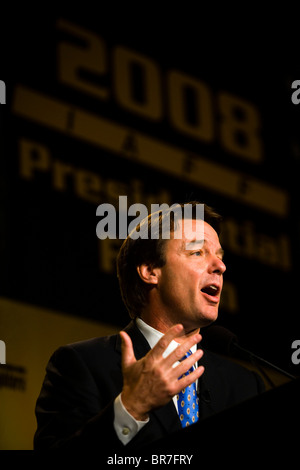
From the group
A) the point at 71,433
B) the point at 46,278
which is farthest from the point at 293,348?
the point at 71,433

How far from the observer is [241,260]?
15.6ft

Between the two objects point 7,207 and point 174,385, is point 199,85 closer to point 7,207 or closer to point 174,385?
point 7,207

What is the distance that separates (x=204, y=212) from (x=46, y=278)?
171 cm

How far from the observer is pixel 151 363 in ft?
5.39

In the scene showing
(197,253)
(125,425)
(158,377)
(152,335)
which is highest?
(197,253)

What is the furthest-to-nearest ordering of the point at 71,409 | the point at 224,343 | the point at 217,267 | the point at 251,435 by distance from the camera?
1. the point at 217,267
2. the point at 224,343
3. the point at 71,409
4. the point at 251,435

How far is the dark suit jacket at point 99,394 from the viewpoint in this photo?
1.68 m

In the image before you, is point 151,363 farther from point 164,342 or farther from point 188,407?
point 188,407

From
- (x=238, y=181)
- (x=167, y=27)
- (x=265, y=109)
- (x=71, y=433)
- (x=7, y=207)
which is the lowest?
(x=71, y=433)

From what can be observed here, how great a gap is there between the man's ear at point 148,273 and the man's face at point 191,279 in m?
0.02

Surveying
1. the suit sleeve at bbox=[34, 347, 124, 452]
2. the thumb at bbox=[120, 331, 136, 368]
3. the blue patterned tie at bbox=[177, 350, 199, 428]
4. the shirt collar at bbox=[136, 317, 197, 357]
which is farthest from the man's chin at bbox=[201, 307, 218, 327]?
the thumb at bbox=[120, 331, 136, 368]

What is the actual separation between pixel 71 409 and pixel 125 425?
314 millimetres

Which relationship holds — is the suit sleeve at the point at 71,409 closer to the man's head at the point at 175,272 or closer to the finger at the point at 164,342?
the finger at the point at 164,342

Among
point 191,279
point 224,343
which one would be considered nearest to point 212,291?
point 191,279
